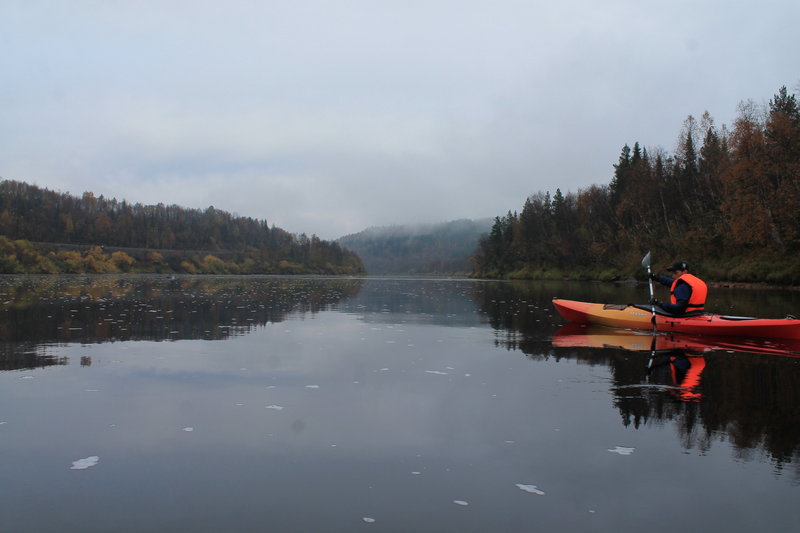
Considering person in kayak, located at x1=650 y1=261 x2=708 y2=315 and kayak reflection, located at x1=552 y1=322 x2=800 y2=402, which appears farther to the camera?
person in kayak, located at x1=650 y1=261 x2=708 y2=315

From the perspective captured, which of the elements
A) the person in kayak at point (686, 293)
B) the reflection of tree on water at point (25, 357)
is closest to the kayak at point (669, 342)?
the person in kayak at point (686, 293)

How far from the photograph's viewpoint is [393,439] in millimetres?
6078

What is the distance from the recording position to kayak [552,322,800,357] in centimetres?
1256

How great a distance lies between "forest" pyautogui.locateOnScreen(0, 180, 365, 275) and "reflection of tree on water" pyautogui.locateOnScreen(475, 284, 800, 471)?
105 metres

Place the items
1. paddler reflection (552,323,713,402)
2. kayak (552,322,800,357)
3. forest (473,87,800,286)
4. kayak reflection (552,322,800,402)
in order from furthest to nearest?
forest (473,87,800,286), kayak (552,322,800,357), kayak reflection (552,322,800,402), paddler reflection (552,323,713,402)

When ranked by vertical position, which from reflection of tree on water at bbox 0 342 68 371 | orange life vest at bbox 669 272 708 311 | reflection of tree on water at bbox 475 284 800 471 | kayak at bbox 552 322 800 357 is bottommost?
reflection of tree on water at bbox 475 284 800 471

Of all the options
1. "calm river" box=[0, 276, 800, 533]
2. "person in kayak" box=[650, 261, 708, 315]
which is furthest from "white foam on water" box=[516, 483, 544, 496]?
"person in kayak" box=[650, 261, 708, 315]

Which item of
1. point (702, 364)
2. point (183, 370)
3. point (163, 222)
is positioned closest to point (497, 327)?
point (702, 364)

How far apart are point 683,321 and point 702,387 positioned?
278 inches

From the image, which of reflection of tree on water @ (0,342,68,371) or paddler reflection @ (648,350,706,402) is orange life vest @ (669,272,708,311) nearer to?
paddler reflection @ (648,350,706,402)

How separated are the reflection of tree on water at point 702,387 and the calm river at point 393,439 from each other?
45 millimetres

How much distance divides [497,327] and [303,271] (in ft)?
533

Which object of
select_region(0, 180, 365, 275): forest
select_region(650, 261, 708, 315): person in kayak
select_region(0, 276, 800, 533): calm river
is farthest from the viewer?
select_region(0, 180, 365, 275): forest

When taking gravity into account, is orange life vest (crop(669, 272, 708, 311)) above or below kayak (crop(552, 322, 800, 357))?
above
